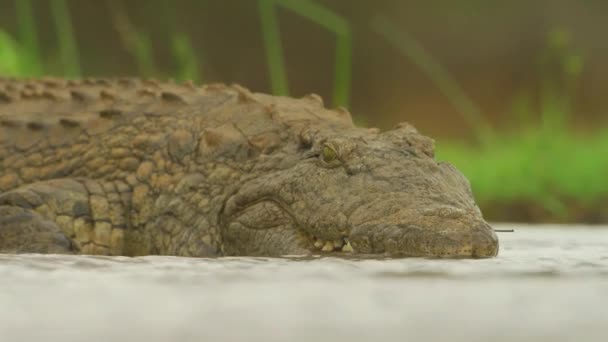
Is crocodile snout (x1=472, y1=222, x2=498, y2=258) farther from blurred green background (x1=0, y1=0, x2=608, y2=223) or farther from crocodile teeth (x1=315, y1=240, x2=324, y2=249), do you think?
blurred green background (x1=0, y1=0, x2=608, y2=223)

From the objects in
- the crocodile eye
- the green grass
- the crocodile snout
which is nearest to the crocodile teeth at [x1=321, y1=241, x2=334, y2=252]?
the crocodile eye

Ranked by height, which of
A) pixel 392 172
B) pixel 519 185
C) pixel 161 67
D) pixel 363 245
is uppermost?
pixel 161 67

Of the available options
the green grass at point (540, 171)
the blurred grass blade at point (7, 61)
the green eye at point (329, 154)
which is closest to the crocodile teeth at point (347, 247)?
the green eye at point (329, 154)

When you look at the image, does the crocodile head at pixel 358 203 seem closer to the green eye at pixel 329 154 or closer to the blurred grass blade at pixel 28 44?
the green eye at pixel 329 154

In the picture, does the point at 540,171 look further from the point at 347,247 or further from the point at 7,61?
the point at 347,247

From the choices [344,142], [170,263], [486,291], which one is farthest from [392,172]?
[486,291]

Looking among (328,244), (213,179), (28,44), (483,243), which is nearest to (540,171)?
(28,44)

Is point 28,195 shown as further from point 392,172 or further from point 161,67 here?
point 161,67
